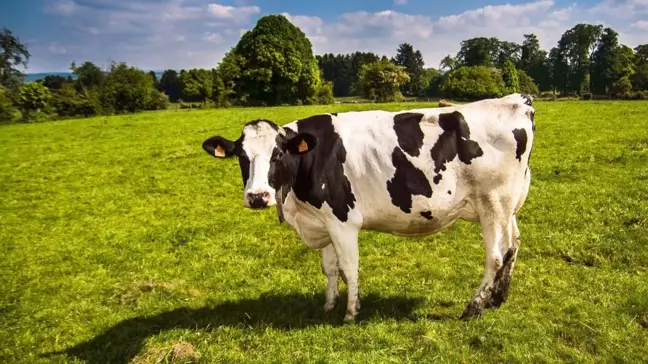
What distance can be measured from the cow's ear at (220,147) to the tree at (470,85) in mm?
54097

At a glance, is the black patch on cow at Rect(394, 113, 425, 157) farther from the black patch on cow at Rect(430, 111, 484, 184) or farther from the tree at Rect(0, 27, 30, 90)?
the tree at Rect(0, 27, 30, 90)

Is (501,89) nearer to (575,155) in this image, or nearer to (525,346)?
(575,155)

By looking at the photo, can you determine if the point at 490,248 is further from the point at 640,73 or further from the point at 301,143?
the point at 640,73

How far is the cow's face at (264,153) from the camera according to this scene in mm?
4730

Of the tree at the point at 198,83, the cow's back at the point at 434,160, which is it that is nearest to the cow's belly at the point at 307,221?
the cow's back at the point at 434,160

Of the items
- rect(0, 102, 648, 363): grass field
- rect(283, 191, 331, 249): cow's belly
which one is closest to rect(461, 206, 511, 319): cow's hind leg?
rect(0, 102, 648, 363): grass field

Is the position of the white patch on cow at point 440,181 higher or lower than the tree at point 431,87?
lower

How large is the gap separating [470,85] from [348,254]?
54.3m

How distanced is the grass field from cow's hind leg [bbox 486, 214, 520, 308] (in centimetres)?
19

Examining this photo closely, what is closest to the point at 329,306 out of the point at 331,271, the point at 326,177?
the point at 331,271

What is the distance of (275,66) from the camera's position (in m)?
50.7

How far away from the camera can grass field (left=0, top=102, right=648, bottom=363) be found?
5207 millimetres

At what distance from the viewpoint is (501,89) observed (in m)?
62.8

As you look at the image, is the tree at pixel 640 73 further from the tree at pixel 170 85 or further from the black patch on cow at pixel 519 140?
the tree at pixel 170 85
